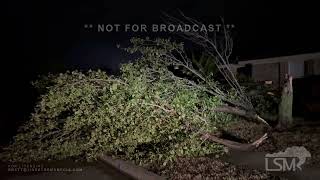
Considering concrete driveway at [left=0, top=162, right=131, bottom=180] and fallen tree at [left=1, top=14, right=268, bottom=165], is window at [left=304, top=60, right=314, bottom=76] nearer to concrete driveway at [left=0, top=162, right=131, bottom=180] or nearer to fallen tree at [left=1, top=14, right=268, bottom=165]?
fallen tree at [left=1, top=14, right=268, bottom=165]

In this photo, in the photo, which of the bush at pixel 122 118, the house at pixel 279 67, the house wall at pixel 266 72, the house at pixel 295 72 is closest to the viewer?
the bush at pixel 122 118

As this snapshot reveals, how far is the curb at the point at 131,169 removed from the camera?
7.25 meters

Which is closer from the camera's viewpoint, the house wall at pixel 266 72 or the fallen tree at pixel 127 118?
the fallen tree at pixel 127 118

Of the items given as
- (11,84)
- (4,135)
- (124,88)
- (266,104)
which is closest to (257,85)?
(266,104)

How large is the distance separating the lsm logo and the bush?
1298 millimetres

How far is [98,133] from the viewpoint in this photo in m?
8.12

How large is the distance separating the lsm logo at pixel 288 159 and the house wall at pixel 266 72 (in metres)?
8.07

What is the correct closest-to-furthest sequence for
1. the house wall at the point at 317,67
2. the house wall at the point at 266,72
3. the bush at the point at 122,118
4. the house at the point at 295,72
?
the bush at the point at 122,118 < the house at the point at 295,72 < the house wall at the point at 317,67 < the house wall at the point at 266,72

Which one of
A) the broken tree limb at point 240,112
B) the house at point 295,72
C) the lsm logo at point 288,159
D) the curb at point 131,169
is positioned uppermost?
the house at point 295,72

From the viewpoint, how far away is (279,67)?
15555 mm

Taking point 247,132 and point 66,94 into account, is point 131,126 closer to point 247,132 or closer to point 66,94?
point 66,94

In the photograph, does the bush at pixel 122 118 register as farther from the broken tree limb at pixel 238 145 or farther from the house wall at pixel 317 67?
the house wall at pixel 317 67

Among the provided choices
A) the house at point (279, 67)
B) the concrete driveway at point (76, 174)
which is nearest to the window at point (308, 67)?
the house at point (279, 67)

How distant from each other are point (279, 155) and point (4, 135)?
11327 mm
